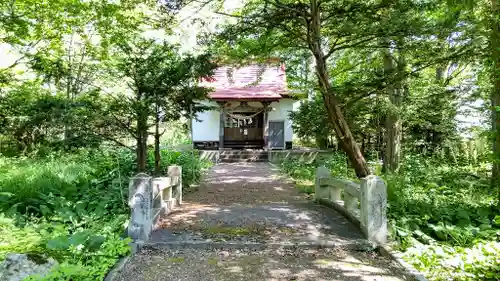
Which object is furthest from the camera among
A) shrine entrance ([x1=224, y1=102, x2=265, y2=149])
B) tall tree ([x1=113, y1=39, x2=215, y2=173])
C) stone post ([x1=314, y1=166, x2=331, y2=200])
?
shrine entrance ([x1=224, y1=102, x2=265, y2=149])

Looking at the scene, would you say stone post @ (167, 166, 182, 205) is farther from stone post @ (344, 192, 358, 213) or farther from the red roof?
the red roof

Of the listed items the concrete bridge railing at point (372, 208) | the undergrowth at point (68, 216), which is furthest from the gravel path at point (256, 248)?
the undergrowth at point (68, 216)

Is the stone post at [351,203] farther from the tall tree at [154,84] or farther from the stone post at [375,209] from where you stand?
the tall tree at [154,84]

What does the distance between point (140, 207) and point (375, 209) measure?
3.09m

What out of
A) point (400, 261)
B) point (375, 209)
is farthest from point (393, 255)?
point (375, 209)

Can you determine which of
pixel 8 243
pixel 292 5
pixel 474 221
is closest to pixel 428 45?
pixel 292 5

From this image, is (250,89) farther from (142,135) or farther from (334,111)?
(334,111)

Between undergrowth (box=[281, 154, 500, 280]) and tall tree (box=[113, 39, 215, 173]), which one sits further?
tall tree (box=[113, 39, 215, 173])

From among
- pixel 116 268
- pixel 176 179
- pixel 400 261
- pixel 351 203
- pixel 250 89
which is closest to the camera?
pixel 116 268

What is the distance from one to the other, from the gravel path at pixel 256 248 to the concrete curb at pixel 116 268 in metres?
0.05

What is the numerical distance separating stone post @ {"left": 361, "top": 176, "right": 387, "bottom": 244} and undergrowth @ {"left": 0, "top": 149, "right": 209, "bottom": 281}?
3.09 meters

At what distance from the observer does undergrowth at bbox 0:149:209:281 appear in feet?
12.0

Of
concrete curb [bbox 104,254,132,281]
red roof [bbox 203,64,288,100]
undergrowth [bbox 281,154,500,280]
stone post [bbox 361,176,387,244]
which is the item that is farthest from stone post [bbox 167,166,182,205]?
red roof [bbox 203,64,288,100]

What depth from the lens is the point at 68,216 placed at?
497cm
